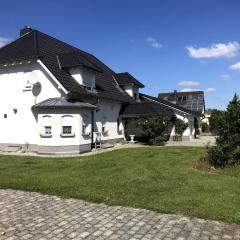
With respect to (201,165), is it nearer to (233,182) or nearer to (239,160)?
(239,160)

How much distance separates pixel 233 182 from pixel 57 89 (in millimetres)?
15040

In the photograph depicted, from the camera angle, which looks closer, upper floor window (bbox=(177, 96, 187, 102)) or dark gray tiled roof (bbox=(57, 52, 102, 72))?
dark gray tiled roof (bbox=(57, 52, 102, 72))

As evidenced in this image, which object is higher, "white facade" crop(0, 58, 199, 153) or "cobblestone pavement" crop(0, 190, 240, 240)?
"white facade" crop(0, 58, 199, 153)

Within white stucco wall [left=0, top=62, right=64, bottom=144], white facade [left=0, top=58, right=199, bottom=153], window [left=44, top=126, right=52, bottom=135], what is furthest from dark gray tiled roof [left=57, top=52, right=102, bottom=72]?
window [left=44, top=126, right=52, bottom=135]

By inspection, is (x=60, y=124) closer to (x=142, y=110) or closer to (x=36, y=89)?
(x=36, y=89)

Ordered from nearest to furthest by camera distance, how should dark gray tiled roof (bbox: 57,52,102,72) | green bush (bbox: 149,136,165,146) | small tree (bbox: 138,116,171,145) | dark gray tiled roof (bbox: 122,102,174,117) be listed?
1. dark gray tiled roof (bbox: 57,52,102,72)
2. small tree (bbox: 138,116,171,145)
3. green bush (bbox: 149,136,165,146)
4. dark gray tiled roof (bbox: 122,102,174,117)

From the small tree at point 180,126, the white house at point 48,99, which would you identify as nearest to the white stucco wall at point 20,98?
the white house at point 48,99

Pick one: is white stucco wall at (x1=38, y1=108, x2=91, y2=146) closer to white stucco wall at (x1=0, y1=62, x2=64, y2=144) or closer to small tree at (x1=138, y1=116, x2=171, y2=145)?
white stucco wall at (x1=0, y1=62, x2=64, y2=144)

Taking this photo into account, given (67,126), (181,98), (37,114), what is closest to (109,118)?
(67,126)

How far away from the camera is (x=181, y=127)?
114 ft

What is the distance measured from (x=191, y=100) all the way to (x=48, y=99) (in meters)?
31.8

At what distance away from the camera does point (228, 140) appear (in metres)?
14.9

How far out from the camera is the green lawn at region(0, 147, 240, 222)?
863 cm

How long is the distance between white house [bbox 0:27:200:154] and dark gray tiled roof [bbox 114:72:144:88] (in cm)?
555
